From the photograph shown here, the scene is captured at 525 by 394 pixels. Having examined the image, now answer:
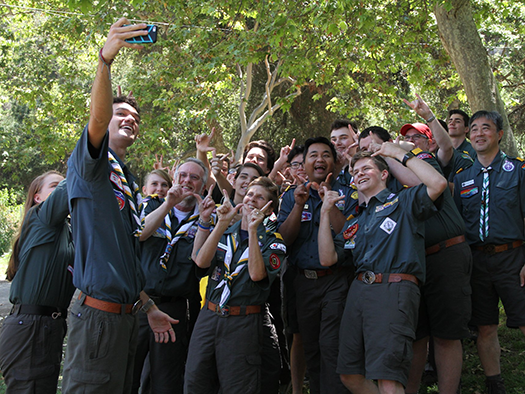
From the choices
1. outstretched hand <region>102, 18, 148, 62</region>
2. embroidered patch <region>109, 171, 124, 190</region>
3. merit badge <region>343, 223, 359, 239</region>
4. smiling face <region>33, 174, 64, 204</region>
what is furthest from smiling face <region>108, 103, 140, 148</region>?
merit badge <region>343, 223, 359, 239</region>

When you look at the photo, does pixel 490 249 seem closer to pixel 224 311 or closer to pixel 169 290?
pixel 224 311

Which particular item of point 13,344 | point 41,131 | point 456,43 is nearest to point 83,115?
point 41,131

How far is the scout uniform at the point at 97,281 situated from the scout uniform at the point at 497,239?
3032 mm

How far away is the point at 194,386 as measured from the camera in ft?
11.7

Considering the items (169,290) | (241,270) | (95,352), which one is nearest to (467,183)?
(241,270)

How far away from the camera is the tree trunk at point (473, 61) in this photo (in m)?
6.61

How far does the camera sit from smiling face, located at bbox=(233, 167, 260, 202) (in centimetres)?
461

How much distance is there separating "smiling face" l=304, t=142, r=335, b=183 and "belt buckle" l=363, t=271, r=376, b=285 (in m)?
1.33

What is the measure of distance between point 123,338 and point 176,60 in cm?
955

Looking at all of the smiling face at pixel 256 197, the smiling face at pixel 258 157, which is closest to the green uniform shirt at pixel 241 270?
the smiling face at pixel 256 197

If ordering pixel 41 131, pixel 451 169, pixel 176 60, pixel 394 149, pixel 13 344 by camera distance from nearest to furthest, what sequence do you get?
pixel 13 344 < pixel 394 149 < pixel 451 169 < pixel 176 60 < pixel 41 131

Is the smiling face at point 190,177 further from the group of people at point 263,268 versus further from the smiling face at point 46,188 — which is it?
the smiling face at point 46,188

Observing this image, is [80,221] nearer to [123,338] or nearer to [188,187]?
[123,338]

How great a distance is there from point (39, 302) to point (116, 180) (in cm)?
123
